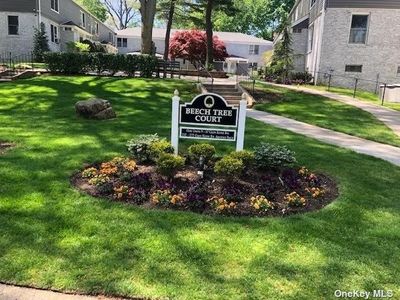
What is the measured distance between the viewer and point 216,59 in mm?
39875

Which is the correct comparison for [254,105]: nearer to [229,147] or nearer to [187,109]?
[229,147]

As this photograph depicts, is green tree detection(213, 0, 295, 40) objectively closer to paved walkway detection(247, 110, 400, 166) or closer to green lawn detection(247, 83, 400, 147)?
green lawn detection(247, 83, 400, 147)

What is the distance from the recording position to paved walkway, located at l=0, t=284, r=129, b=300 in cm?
350

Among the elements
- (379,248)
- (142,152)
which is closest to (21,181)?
(142,152)

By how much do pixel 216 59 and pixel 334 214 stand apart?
35.7 m

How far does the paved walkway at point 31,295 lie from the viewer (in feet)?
11.5

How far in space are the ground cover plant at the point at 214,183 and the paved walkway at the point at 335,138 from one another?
2.68 meters

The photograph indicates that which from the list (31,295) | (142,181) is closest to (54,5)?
(142,181)

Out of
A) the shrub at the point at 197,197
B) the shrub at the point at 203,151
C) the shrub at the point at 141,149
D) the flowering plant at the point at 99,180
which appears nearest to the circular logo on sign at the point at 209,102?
the shrub at the point at 203,151

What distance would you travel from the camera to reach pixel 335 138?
10250 millimetres

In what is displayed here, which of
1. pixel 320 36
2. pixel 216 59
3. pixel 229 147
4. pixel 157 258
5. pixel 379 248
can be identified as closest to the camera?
pixel 157 258

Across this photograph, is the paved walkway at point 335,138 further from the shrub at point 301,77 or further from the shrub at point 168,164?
the shrub at point 301,77

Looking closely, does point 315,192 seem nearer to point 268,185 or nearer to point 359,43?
point 268,185
